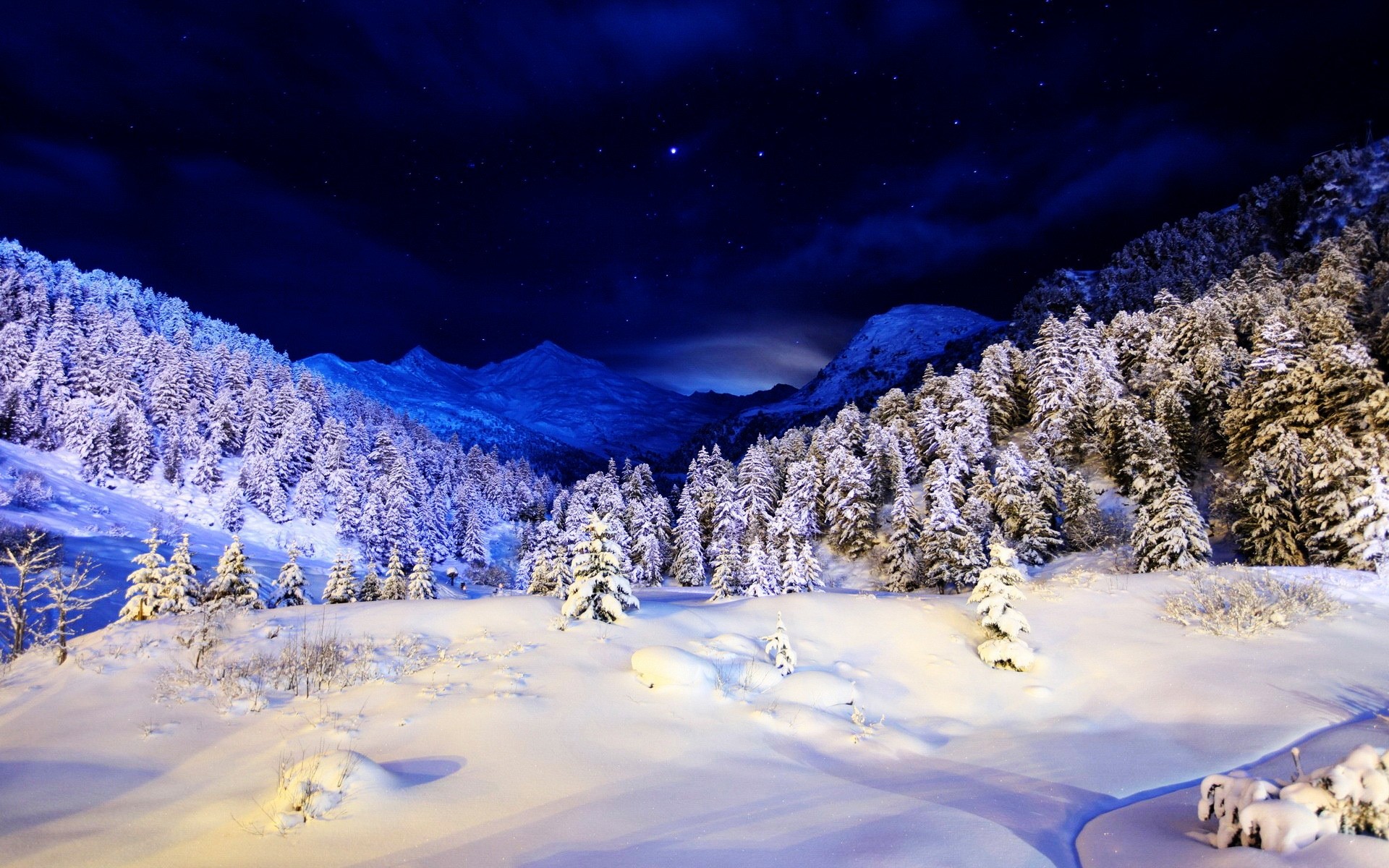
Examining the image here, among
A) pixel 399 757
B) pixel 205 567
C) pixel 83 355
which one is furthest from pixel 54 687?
pixel 83 355

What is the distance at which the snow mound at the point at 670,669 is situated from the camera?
912 centimetres

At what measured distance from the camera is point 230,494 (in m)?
65.2

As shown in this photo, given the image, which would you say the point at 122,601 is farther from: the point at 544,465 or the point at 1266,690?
the point at 544,465

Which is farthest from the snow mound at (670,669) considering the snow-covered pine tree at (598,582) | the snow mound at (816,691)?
the snow-covered pine tree at (598,582)

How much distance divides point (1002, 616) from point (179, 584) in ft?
85.9

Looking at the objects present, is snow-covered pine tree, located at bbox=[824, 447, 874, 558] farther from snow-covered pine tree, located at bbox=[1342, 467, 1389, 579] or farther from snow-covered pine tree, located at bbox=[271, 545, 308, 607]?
snow-covered pine tree, located at bbox=[271, 545, 308, 607]

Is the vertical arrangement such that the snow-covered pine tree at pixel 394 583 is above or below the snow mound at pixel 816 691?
below

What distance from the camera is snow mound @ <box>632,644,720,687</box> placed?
9117 mm

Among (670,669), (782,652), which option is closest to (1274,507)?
(782,652)

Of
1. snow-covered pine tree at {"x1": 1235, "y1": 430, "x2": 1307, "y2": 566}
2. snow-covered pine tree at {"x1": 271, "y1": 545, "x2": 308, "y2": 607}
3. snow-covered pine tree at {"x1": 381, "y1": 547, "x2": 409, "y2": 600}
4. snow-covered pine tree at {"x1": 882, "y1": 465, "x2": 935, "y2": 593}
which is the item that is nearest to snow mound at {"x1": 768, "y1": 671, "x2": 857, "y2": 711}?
snow-covered pine tree at {"x1": 1235, "y1": 430, "x2": 1307, "y2": 566}

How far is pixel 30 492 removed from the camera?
52031 mm

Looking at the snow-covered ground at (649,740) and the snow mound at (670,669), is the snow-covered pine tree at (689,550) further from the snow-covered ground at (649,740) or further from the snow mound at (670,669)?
the snow mound at (670,669)

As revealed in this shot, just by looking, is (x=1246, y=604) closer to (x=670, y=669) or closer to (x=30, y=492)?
(x=670, y=669)

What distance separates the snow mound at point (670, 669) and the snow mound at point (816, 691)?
45.0 inches
